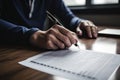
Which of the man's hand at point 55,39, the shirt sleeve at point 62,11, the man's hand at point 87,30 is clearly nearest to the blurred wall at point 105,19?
the shirt sleeve at point 62,11

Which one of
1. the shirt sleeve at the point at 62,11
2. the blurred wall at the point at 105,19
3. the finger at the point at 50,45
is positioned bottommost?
the blurred wall at the point at 105,19

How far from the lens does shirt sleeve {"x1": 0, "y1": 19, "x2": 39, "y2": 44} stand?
2.53 feet

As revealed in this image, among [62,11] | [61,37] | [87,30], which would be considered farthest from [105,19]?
[61,37]

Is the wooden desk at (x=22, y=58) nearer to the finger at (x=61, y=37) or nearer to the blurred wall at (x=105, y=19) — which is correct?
the finger at (x=61, y=37)

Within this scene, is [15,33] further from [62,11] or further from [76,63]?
[62,11]

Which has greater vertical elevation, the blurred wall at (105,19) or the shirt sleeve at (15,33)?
the shirt sleeve at (15,33)

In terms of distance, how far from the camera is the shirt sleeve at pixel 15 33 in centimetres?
77

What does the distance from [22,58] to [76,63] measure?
0.62 ft

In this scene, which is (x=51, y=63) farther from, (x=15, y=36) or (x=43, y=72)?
(x=15, y=36)

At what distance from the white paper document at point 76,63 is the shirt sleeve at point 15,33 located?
0.13 metres

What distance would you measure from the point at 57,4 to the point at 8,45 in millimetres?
755

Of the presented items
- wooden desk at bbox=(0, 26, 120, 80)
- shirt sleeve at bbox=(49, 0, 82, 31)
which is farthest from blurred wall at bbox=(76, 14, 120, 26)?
wooden desk at bbox=(0, 26, 120, 80)

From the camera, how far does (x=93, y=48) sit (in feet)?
2.53

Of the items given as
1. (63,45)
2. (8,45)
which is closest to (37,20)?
(8,45)
